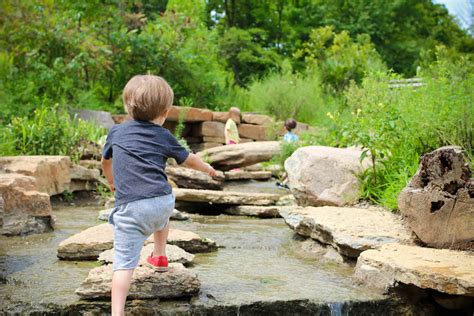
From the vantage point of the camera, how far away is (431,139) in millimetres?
6863

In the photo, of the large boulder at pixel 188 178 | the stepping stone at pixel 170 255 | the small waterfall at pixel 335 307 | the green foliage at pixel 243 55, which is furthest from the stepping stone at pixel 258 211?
the green foliage at pixel 243 55

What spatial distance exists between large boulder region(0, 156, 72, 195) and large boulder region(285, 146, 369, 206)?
10.5 ft

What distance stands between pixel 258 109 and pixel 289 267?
46.4ft

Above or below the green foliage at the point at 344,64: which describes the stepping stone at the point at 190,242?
below

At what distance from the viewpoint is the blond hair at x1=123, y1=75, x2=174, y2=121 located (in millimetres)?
3793

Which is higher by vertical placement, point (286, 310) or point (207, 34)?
point (207, 34)

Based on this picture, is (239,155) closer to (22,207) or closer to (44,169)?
(44,169)

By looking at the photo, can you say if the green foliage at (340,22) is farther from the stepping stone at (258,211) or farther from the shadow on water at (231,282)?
the shadow on water at (231,282)

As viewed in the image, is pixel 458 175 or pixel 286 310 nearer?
pixel 286 310

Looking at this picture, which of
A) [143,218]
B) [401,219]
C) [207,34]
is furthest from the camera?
[207,34]

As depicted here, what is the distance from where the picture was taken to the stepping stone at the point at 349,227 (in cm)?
527

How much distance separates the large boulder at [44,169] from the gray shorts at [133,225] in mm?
4057

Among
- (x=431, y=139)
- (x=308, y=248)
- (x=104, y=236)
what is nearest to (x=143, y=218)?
(x=104, y=236)

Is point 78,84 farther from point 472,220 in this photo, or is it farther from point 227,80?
point 472,220
